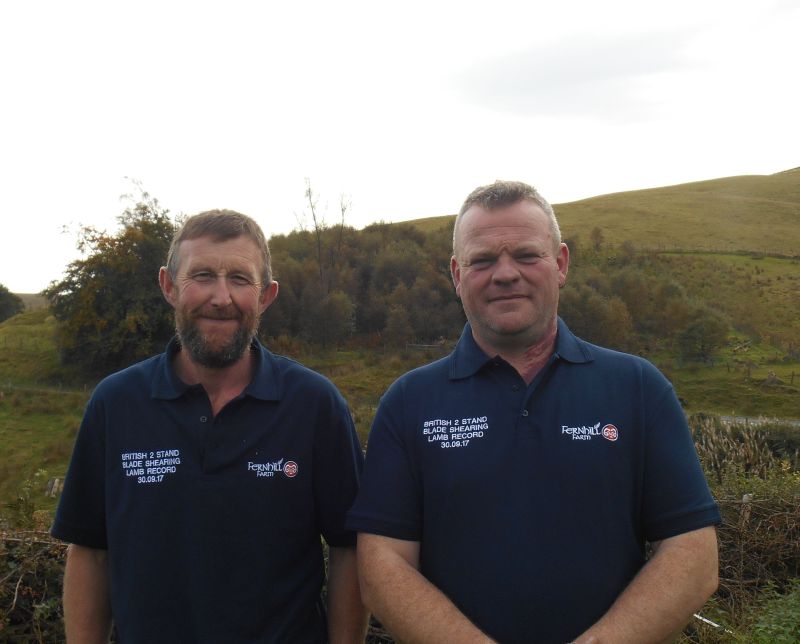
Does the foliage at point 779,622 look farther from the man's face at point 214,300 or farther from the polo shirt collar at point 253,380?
the man's face at point 214,300

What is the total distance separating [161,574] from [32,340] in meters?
45.5

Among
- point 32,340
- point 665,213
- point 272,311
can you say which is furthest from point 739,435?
point 665,213

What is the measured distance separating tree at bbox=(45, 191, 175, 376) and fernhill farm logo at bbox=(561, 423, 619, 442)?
1342 inches

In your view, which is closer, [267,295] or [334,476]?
[334,476]

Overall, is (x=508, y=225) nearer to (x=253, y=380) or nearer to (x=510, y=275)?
(x=510, y=275)

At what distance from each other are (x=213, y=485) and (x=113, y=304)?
123ft

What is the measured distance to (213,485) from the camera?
2.66 meters

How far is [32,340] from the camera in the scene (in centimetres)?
4303

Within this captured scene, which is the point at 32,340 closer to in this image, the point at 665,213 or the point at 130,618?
the point at 130,618

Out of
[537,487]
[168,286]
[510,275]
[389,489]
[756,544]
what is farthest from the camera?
[756,544]

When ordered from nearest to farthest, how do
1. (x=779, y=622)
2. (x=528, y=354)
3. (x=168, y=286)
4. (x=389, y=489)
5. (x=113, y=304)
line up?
1. (x=389, y=489)
2. (x=528, y=354)
3. (x=168, y=286)
4. (x=779, y=622)
5. (x=113, y=304)

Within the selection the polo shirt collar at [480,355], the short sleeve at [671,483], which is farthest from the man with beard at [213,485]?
the short sleeve at [671,483]

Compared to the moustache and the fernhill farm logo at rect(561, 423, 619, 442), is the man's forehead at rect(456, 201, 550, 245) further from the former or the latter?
the moustache

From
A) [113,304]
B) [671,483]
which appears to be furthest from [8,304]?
[671,483]
